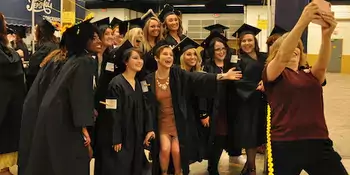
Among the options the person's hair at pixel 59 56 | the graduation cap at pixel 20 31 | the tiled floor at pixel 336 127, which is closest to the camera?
the person's hair at pixel 59 56

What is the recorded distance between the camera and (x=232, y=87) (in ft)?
15.4

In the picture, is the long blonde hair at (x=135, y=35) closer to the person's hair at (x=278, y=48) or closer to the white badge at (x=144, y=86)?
the white badge at (x=144, y=86)

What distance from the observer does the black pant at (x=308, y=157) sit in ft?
9.16

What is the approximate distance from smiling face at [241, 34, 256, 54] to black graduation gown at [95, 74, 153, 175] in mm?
1349

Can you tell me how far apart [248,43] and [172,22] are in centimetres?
100

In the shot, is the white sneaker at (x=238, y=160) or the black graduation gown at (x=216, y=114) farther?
the white sneaker at (x=238, y=160)

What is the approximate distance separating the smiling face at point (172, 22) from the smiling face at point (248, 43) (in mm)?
895

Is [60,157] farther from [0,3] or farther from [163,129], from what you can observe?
[0,3]

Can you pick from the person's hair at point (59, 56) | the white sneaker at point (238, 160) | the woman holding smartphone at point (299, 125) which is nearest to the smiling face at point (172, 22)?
the person's hair at point (59, 56)

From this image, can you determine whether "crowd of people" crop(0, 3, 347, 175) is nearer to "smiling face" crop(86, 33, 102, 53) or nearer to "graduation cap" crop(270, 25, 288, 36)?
"smiling face" crop(86, 33, 102, 53)

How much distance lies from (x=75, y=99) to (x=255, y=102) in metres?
2.01

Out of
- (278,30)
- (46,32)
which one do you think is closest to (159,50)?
(278,30)

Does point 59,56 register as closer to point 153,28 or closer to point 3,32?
point 3,32

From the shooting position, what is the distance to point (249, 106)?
462cm
